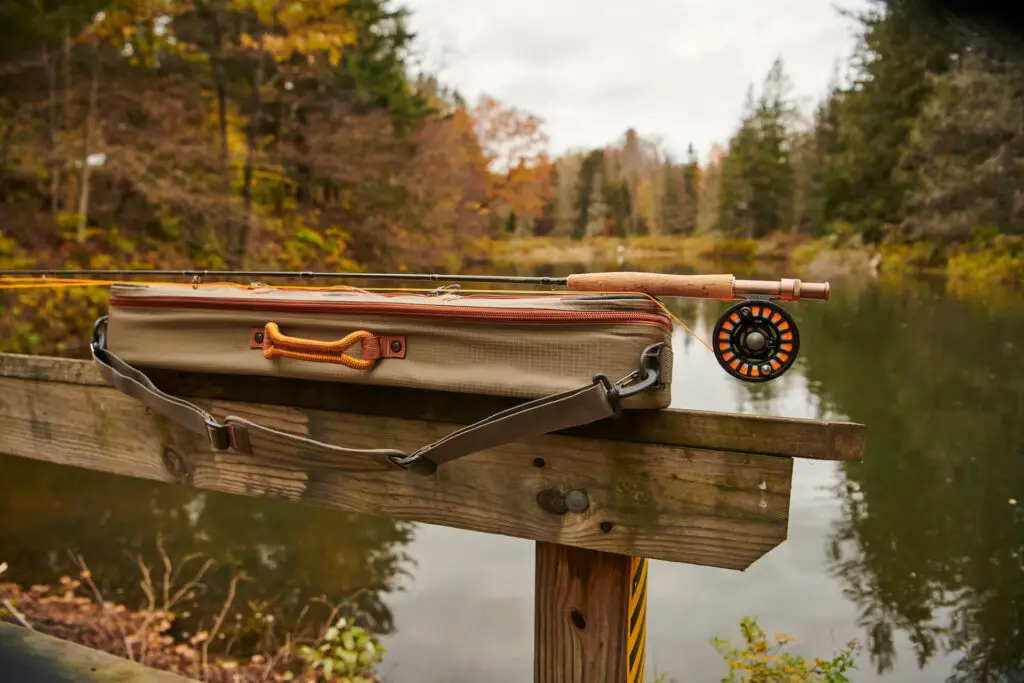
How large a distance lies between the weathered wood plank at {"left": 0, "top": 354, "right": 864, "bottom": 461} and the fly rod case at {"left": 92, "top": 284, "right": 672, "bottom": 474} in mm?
34

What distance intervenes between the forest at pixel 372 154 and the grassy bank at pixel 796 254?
6.8 inches

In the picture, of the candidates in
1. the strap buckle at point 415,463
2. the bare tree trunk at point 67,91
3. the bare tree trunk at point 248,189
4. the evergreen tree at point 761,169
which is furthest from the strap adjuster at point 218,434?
the evergreen tree at point 761,169

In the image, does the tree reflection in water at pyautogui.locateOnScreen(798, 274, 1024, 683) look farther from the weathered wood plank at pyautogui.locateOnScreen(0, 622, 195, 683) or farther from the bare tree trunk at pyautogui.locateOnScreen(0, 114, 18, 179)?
the bare tree trunk at pyautogui.locateOnScreen(0, 114, 18, 179)

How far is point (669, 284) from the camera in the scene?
1068 millimetres

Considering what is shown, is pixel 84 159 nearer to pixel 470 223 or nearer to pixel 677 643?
pixel 470 223

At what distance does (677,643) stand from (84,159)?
9509mm

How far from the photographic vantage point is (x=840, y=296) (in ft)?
43.9

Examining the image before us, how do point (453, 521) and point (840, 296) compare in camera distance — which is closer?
point (453, 521)

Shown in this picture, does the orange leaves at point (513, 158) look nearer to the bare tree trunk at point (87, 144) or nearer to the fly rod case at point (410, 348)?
the bare tree trunk at point (87, 144)

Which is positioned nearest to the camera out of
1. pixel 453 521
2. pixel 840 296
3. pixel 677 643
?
pixel 453 521

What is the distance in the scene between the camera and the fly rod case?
0.99m

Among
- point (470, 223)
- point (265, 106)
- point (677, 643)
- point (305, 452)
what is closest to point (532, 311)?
point (305, 452)

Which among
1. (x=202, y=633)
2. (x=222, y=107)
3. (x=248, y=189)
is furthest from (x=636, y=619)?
(x=222, y=107)

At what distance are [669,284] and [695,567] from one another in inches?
157
